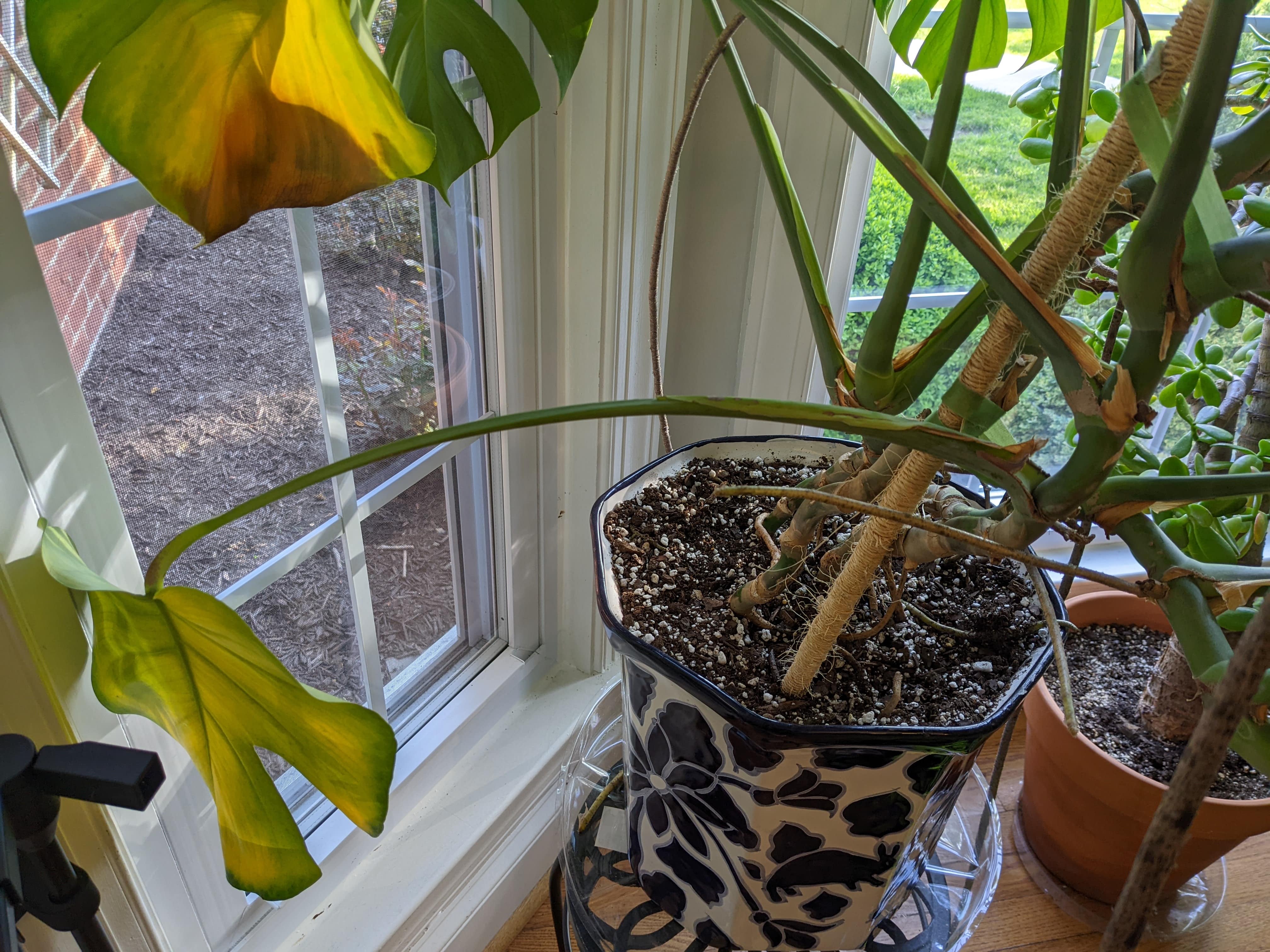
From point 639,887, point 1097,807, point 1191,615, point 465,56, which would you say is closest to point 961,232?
point 1191,615

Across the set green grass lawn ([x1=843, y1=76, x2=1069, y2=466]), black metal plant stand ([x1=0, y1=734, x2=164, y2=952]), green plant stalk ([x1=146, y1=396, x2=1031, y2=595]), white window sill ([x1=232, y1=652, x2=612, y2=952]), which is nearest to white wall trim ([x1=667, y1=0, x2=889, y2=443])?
green grass lawn ([x1=843, y1=76, x2=1069, y2=466])

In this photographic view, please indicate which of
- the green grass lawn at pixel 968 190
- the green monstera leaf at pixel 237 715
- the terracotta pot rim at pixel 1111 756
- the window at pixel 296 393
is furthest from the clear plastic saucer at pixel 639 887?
the green grass lawn at pixel 968 190

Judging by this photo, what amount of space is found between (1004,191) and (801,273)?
73 centimetres

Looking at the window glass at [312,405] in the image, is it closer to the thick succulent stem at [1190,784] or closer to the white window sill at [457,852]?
the white window sill at [457,852]

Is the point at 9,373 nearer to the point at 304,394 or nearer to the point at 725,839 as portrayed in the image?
the point at 304,394

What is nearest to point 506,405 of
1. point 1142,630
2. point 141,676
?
point 141,676

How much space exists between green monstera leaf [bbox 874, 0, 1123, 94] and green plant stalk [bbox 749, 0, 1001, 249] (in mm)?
235

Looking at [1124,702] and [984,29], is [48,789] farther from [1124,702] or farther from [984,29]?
[1124,702]

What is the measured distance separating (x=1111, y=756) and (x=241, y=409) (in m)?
0.97

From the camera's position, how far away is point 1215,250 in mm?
314

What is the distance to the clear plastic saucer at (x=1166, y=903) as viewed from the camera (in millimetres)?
1104

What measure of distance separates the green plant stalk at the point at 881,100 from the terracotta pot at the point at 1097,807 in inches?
24.2

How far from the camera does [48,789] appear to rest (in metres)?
0.42

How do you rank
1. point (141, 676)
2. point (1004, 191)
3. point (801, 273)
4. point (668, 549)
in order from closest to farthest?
point (141, 676) → point (801, 273) → point (668, 549) → point (1004, 191)
